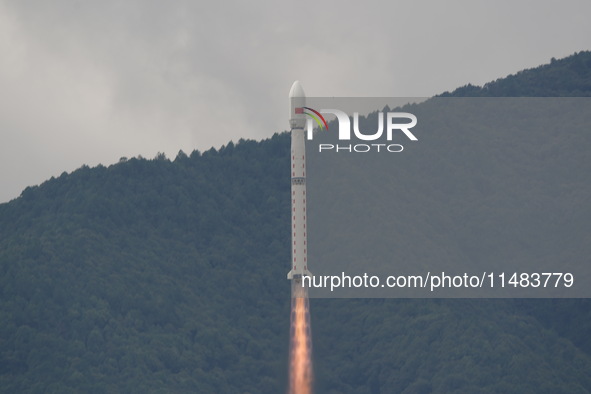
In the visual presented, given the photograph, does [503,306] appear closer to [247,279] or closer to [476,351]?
[476,351]

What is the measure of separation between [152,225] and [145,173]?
6304mm

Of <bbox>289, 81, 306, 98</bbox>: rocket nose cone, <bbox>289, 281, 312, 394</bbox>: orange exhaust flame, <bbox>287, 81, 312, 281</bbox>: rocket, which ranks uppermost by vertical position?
<bbox>289, 81, 306, 98</bbox>: rocket nose cone

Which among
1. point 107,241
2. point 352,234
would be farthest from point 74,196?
point 352,234

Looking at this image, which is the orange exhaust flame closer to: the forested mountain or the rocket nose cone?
the forested mountain

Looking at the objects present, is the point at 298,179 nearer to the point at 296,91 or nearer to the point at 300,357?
the point at 296,91

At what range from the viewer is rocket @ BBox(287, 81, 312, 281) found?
12875cm

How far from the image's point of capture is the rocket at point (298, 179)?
422ft

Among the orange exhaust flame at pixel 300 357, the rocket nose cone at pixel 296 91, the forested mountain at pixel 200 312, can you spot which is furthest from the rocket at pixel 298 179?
the forested mountain at pixel 200 312

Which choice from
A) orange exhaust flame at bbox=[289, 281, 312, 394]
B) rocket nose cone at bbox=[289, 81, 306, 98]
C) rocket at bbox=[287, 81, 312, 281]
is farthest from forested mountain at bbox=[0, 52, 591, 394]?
rocket nose cone at bbox=[289, 81, 306, 98]

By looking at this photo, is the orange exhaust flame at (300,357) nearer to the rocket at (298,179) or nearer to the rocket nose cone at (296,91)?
the rocket at (298,179)

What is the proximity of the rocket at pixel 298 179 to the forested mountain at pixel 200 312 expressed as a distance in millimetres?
25380

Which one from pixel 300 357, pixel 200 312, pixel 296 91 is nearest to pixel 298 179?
pixel 296 91

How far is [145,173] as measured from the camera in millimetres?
192625

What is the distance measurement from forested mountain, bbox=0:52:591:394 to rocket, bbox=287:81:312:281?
83.3ft
